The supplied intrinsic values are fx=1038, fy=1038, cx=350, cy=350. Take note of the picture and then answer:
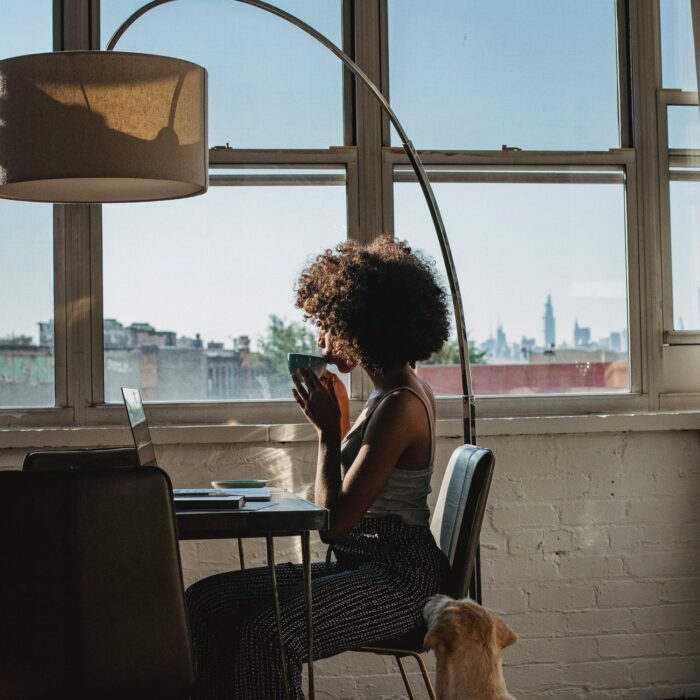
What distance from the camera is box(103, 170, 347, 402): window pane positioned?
3.40 m

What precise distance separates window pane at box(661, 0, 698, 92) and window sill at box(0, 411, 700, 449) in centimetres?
119

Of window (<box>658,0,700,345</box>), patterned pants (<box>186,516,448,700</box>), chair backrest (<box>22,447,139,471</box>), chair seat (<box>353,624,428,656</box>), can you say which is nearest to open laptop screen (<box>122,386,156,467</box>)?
chair backrest (<box>22,447,139,471</box>)

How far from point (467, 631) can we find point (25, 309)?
2.11m

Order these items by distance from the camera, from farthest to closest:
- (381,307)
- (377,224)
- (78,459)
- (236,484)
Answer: (377,224), (78,459), (236,484), (381,307)

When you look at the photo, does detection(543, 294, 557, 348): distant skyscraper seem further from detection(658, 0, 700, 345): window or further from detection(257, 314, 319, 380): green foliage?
detection(257, 314, 319, 380): green foliage

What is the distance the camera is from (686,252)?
365 centimetres

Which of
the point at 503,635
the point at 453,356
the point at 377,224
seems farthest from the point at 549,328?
the point at 503,635

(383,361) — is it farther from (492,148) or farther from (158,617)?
(492,148)

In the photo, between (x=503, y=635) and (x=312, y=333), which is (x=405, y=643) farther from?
(x=312, y=333)

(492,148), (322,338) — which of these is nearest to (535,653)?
(322,338)

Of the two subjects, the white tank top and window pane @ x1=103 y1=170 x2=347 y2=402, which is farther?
window pane @ x1=103 y1=170 x2=347 y2=402

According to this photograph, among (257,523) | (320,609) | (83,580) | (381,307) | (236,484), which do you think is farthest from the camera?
(236,484)

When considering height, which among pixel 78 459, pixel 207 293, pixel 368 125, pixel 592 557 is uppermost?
pixel 368 125

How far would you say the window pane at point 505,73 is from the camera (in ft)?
11.6
